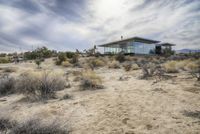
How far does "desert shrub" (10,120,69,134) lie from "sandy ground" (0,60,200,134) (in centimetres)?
33

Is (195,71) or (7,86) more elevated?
(195,71)

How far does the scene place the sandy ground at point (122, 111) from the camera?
431cm

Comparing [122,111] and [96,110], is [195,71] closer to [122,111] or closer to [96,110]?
[122,111]

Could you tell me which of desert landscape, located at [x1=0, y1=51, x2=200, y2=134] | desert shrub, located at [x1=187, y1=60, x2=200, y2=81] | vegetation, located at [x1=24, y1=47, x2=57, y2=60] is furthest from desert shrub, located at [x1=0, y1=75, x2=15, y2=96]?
vegetation, located at [x1=24, y1=47, x2=57, y2=60]

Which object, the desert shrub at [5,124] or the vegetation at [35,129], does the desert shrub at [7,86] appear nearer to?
the desert shrub at [5,124]

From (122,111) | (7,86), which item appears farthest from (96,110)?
(7,86)

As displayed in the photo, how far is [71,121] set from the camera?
4805 millimetres

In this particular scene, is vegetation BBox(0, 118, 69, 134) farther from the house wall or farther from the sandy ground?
the house wall

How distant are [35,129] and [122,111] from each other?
8.21 ft

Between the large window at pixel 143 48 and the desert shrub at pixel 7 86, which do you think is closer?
the desert shrub at pixel 7 86

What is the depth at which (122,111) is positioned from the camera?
5.41m

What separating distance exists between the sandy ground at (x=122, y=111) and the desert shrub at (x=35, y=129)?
1.07 feet

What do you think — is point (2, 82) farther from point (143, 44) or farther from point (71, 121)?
point (143, 44)

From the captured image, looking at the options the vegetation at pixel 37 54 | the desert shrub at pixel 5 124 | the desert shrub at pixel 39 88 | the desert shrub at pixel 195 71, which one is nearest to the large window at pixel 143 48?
the vegetation at pixel 37 54
